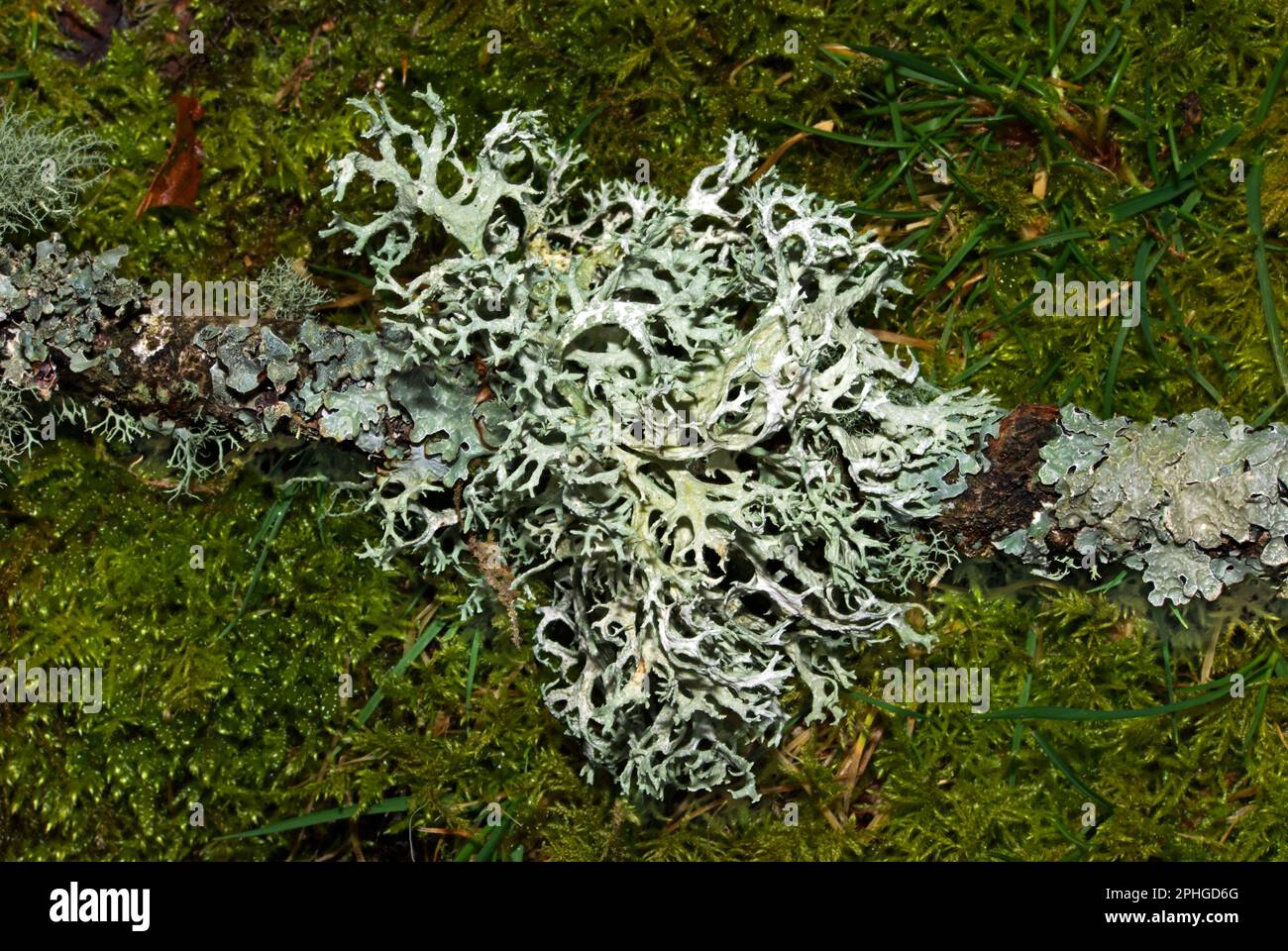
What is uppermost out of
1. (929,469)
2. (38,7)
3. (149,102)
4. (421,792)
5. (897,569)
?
(38,7)

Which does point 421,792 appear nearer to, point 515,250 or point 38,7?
point 515,250

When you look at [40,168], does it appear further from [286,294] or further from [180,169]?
[286,294]

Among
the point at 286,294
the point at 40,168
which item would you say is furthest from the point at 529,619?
the point at 40,168

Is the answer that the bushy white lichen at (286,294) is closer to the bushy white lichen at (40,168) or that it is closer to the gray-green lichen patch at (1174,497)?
the bushy white lichen at (40,168)

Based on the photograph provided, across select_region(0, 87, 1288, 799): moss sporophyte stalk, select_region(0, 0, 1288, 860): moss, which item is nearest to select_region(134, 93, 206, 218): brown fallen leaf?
Answer: select_region(0, 0, 1288, 860): moss

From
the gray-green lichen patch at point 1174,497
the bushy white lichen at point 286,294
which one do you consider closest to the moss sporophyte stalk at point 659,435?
the gray-green lichen patch at point 1174,497

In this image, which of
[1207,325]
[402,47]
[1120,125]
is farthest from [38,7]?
[1207,325]
